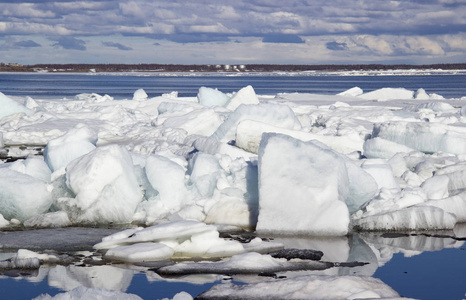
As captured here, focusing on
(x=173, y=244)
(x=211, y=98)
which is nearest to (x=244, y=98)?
(x=211, y=98)

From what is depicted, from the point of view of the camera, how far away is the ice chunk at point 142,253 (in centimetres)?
543

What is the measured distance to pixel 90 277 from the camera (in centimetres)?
498

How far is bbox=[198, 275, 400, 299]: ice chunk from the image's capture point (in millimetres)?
4168

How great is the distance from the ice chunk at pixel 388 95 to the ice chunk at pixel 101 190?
20.3m

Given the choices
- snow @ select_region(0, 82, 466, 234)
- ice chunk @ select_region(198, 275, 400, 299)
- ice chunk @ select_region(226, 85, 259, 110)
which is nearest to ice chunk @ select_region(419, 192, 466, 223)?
snow @ select_region(0, 82, 466, 234)

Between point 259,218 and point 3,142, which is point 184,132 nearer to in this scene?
point 3,142

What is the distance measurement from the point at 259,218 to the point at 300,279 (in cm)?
209

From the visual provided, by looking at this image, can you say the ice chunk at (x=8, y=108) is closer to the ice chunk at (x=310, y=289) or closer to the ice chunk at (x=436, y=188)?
the ice chunk at (x=436, y=188)

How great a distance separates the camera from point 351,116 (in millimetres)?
16062

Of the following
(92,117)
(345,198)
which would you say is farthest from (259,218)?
(92,117)

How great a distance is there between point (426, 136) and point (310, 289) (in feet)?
22.3

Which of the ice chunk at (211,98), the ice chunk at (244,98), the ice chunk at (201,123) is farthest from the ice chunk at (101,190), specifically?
the ice chunk at (211,98)

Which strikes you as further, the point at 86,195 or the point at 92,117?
the point at 92,117

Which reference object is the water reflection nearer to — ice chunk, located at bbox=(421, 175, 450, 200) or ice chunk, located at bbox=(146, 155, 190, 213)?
ice chunk, located at bbox=(421, 175, 450, 200)
